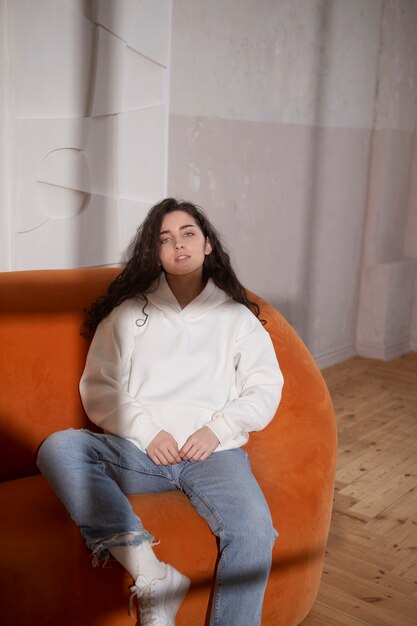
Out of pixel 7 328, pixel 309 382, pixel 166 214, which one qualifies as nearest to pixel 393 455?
pixel 309 382

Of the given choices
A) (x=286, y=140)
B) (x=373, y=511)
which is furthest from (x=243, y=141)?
(x=373, y=511)

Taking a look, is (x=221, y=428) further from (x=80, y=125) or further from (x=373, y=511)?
(x=80, y=125)

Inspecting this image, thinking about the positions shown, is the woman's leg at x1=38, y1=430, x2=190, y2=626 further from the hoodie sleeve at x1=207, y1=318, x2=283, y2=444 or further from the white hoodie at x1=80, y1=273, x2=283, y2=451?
the hoodie sleeve at x1=207, y1=318, x2=283, y2=444

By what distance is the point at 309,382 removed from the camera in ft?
6.45

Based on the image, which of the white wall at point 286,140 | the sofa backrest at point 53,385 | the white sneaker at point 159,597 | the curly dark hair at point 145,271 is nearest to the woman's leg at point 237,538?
the white sneaker at point 159,597

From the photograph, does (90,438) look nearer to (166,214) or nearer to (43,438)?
(43,438)

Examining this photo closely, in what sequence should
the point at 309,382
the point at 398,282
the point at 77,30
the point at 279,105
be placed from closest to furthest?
the point at 309,382 < the point at 77,30 < the point at 279,105 < the point at 398,282

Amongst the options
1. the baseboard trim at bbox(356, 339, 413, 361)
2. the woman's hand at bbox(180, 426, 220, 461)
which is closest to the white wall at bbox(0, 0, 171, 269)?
the woman's hand at bbox(180, 426, 220, 461)

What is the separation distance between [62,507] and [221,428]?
16.1 inches

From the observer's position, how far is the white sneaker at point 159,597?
54.4 inches

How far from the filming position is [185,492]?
1673 mm

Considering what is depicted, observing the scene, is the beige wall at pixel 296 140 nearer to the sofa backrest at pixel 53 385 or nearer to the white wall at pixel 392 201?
the white wall at pixel 392 201

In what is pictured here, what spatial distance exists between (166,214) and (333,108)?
223 centimetres

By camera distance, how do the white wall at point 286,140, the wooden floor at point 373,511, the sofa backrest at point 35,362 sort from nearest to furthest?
the sofa backrest at point 35,362 → the wooden floor at point 373,511 → the white wall at point 286,140
